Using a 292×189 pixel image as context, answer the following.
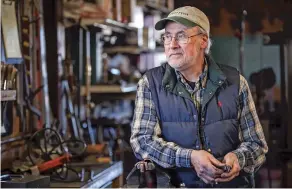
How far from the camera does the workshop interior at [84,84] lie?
2.26m

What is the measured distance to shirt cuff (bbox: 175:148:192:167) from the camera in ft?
6.15

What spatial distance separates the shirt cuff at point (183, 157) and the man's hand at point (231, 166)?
0.10m

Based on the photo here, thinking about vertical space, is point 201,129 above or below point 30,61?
below

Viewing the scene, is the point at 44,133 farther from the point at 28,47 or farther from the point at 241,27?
the point at 241,27

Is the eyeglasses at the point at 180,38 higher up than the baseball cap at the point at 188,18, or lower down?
lower down

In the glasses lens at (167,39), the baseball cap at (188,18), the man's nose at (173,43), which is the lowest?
the man's nose at (173,43)

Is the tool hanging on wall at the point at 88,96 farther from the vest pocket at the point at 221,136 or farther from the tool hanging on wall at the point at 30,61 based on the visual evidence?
the vest pocket at the point at 221,136

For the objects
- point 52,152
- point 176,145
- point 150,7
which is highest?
point 150,7

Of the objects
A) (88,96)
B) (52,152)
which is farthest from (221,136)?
(88,96)

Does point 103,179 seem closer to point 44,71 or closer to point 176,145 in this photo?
point 44,71

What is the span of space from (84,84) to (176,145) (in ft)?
6.09

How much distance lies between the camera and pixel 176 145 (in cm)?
191

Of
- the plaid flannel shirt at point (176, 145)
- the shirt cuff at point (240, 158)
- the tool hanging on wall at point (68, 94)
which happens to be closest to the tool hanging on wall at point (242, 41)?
the plaid flannel shirt at point (176, 145)

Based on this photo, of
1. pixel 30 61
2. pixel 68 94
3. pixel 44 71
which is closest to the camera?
pixel 30 61
